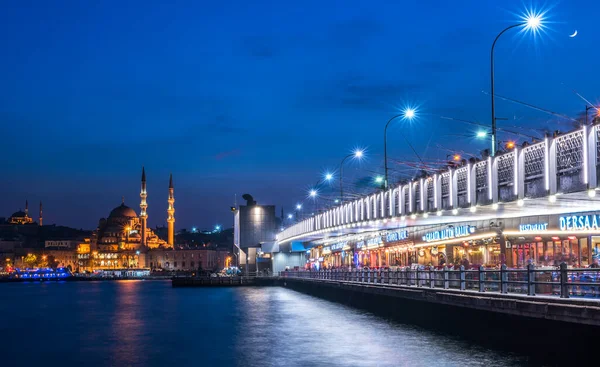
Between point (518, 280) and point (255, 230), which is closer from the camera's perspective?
point (518, 280)

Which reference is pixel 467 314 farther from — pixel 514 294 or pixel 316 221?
pixel 316 221

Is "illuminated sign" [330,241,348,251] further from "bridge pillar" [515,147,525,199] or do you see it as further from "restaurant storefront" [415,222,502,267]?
"bridge pillar" [515,147,525,199]

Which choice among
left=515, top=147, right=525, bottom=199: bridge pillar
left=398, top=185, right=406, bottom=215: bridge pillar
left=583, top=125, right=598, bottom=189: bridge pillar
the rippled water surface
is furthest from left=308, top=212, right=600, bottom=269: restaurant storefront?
left=583, top=125, right=598, bottom=189: bridge pillar

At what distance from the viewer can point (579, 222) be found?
122 feet

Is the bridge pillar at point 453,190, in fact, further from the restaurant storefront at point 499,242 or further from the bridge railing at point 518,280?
the bridge railing at point 518,280

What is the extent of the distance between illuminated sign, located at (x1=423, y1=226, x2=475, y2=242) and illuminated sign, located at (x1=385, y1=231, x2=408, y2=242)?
562cm

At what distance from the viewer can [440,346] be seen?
33.6 m

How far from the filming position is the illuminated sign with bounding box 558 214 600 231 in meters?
36.0

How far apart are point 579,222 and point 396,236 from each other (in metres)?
30.8

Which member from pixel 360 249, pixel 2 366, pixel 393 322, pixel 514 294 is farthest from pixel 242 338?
pixel 360 249

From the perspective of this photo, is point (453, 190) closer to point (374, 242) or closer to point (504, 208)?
point (504, 208)

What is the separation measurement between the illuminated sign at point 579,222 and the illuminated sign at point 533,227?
154cm

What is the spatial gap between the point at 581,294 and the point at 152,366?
1841cm

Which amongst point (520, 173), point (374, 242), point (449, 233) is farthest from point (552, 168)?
point (374, 242)
